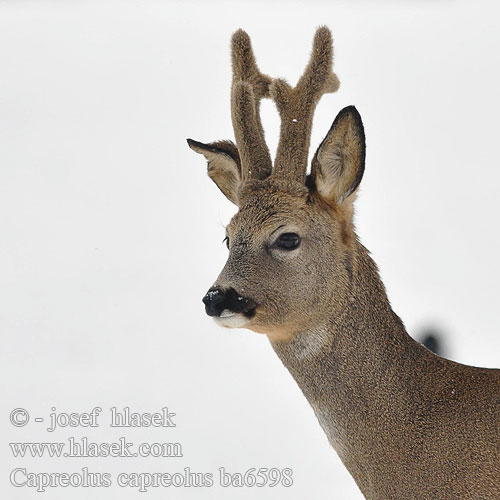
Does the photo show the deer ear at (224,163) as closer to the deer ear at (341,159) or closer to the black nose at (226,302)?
the deer ear at (341,159)

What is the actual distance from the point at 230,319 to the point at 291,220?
1.66 ft

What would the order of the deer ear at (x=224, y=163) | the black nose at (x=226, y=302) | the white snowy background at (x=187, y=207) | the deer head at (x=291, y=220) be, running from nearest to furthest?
the black nose at (x=226, y=302) < the deer head at (x=291, y=220) < the deer ear at (x=224, y=163) < the white snowy background at (x=187, y=207)

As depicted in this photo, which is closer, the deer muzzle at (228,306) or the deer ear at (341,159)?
the deer muzzle at (228,306)

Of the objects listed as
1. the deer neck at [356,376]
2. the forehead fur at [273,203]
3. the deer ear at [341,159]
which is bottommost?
the deer neck at [356,376]

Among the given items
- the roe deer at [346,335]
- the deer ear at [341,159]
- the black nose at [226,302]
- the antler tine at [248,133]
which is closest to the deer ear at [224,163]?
the antler tine at [248,133]

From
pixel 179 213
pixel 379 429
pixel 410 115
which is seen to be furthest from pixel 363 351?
pixel 410 115

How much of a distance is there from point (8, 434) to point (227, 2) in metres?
11.1

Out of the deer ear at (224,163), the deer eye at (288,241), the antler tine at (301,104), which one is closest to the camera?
the deer eye at (288,241)

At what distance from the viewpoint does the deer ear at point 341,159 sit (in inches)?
172

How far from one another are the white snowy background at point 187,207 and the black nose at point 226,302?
2362mm

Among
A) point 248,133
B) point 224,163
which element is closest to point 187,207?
point 224,163

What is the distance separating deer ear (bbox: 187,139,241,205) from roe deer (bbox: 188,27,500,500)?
0.90 ft

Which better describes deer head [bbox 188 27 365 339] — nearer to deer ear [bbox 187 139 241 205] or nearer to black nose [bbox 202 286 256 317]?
black nose [bbox 202 286 256 317]

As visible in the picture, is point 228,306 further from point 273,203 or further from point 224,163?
point 224,163
